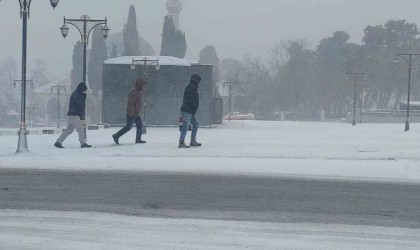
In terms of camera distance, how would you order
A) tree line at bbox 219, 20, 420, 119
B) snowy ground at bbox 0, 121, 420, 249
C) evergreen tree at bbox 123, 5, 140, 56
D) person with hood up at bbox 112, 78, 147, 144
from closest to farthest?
snowy ground at bbox 0, 121, 420, 249 < person with hood up at bbox 112, 78, 147, 144 < tree line at bbox 219, 20, 420, 119 < evergreen tree at bbox 123, 5, 140, 56

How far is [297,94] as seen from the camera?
326 ft

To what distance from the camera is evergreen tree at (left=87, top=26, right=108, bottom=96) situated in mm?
100562

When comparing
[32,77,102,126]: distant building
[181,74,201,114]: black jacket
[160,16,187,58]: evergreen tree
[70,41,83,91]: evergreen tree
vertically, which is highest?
[160,16,187,58]: evergreen tree

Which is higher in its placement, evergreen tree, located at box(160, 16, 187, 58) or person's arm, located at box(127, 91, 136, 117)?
evergreen tree, located at box(160, 16, 187, 58)

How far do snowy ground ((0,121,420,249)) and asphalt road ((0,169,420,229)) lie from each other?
50cm

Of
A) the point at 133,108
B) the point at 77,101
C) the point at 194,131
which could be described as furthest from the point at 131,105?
the point at 194,131

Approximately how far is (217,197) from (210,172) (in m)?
3.25

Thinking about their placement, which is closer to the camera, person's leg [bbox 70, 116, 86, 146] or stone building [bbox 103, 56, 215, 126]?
person's leg [bbox 70, 116, 86, 146]

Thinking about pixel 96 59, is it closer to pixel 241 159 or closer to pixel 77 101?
pixel 77 101

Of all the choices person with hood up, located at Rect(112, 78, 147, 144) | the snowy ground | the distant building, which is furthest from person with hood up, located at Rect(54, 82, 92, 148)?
the distant building

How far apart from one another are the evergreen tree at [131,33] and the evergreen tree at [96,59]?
11.7 ft

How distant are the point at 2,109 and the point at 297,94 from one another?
54535 mm

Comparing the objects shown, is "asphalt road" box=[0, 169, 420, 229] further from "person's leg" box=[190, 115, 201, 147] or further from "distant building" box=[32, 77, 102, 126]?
"distant building" box=[32, 77, 102, 126]

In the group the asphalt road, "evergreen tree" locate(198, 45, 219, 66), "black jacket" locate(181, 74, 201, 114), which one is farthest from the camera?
"evergreen tree" locate(198, 45, 219, 66)
